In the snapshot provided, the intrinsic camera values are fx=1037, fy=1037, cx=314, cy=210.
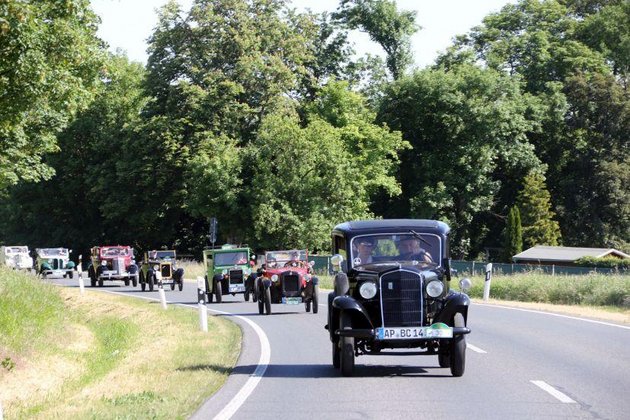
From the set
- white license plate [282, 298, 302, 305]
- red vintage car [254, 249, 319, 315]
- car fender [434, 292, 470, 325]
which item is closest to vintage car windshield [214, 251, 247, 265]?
red vintage car [254, 249, 319, 315]

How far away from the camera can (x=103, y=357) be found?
2195cm

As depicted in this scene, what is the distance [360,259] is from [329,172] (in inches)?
1872

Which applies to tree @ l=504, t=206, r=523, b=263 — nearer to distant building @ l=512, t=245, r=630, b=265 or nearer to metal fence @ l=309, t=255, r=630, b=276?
distant building @ l=512, t=245, r=630, b=265

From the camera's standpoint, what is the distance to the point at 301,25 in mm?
72250

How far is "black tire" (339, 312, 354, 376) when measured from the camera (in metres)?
13.7

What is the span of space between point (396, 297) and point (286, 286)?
1601 centimetres

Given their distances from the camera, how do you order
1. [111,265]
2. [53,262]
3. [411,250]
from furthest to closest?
1. [53,262]
2. [111,265]
3. [411,250]

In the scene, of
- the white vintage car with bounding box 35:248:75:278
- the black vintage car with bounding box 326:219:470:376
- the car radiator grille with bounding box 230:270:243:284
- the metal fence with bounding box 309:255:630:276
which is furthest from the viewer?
the white vintage car with bounding box 35:248:75:278

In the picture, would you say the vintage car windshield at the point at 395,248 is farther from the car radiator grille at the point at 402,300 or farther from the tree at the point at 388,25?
the tree at the point at 388,25

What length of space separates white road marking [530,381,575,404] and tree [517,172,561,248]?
54662 mm

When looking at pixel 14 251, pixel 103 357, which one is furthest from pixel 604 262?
pixel 103 357

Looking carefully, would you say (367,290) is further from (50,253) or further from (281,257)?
(50,253)

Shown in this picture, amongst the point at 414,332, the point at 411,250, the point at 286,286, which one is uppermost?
the point at 411,250

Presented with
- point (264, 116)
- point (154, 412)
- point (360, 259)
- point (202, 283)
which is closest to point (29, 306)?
point (202, 283)
